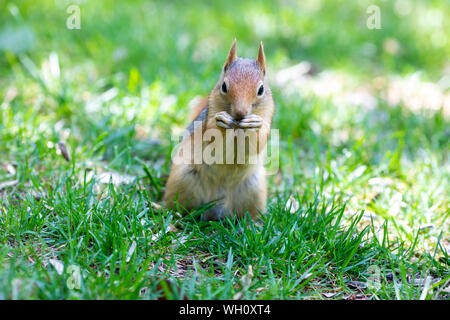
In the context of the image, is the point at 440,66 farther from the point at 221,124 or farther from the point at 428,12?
the point at 221,124

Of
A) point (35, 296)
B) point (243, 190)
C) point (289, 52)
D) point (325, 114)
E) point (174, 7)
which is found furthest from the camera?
point (174, 7)

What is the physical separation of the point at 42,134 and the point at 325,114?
74.5 inches

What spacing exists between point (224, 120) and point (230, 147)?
189 millimetres

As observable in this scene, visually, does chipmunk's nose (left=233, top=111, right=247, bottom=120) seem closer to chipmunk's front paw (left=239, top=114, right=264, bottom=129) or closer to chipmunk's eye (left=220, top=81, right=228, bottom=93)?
chipmunk's front paw (left=239, top=114, right=264, bottom=129)

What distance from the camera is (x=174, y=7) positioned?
16.6ft

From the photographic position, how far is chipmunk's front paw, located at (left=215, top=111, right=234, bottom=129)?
2049 millimetres

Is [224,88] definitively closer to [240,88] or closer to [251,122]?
[240,88]

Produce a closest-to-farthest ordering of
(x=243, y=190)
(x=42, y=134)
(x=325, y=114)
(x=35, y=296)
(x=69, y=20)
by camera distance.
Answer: (x=35, y=296), (x=243, y=190), (x=42, y=134), (x=325, y=114), (x=69, y=20)

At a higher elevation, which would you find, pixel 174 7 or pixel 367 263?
pixel 174 7

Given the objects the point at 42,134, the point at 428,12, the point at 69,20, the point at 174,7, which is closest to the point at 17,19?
the point at 69,20

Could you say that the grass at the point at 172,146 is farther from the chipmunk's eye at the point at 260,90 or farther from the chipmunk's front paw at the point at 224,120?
the chipmunk's eye at the point at 260,90

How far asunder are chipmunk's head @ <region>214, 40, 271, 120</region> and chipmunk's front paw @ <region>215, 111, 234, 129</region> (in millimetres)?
23

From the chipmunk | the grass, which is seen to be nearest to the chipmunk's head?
the chipmunk

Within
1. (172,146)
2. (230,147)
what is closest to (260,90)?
(230,147)
